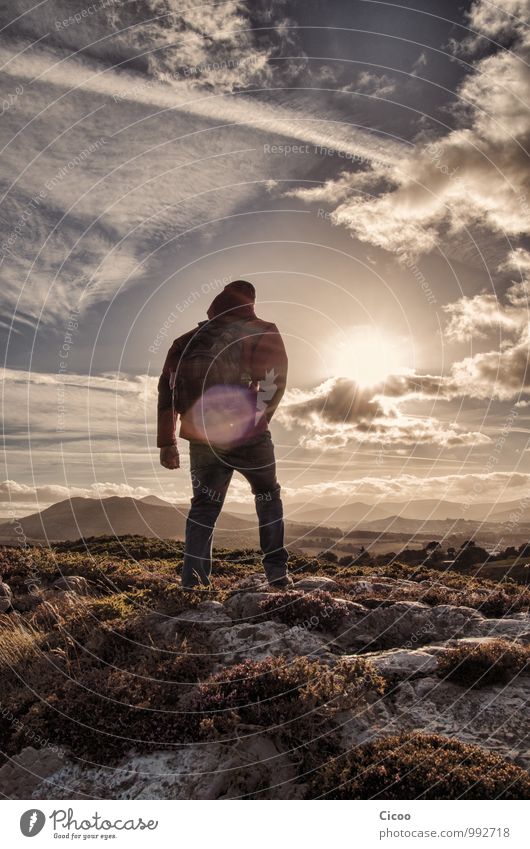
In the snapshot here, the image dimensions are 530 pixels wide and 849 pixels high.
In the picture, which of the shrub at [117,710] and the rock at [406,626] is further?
the rock at [406,626]

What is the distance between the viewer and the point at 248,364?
10.4m

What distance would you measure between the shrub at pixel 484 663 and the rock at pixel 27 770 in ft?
15.4

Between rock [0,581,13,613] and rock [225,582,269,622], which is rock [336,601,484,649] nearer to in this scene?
rock [225,582,269,622]

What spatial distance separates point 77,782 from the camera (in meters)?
5.52

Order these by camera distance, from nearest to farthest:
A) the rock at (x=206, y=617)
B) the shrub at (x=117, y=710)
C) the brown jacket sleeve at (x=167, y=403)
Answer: the shrub at (x=117, y=710), the rock at (x=206, y=617), the brown jacket sleeve at (x=167, y=403)

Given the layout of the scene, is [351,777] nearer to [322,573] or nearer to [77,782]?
[77,782]

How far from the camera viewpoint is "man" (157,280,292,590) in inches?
405

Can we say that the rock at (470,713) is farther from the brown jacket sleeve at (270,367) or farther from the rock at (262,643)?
the brown jacket sleeve at (270,367)

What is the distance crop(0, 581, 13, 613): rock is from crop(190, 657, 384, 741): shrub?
764 centimetres

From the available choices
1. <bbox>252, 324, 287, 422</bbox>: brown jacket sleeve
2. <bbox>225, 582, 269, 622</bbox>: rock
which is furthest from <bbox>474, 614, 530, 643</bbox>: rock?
<bbox>252, 324, 287, 422</bbox>: brown jacket sleeve

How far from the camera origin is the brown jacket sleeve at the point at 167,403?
10.8m

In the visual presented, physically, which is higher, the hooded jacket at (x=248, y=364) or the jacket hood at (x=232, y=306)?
the jacket hood at (x=232, y=306)

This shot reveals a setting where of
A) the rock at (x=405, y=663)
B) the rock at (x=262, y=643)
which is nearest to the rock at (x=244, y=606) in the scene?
the rock at (x=262, y=643)
